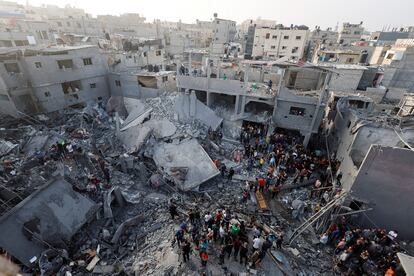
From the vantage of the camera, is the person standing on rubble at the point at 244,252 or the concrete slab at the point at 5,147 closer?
the person standing on rubble at the point at 244,252

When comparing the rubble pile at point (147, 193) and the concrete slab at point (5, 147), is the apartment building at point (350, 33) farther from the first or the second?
the concrete slab at point (5, 147)

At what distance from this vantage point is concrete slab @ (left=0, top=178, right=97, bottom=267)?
9.22m

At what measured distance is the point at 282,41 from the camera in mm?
43406

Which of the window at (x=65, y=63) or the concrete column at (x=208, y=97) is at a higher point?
the window at (x=65, y=63)

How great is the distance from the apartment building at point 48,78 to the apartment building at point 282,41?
30498 mm

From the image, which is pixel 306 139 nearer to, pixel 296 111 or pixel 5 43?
pixel 296 111

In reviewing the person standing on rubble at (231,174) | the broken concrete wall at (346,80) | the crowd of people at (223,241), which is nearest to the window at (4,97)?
the crowd of people at (223,241)

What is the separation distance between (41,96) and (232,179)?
2005 centimetres

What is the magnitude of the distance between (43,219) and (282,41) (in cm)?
4729

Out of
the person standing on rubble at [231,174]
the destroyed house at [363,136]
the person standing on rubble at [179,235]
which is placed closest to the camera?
the person standing on rubble at [179,235]

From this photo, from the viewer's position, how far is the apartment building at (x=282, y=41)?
4206cm

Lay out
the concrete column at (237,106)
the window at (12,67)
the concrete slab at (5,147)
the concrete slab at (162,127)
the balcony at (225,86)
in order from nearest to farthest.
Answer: the concrete slab at (5,147) < the concrete slab at (162,127) < the window at (12,67) < the balcony at (225,86) < the concrete column at (237,106)

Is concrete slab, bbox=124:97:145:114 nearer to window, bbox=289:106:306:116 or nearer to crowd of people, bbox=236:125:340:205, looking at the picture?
crowd of people, bbox=236:125:340:205

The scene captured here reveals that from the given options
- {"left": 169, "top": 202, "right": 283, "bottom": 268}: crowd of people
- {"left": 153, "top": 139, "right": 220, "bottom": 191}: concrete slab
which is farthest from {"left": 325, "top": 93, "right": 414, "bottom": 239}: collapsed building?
{"left": 153, "top": 139, "right": 220, "bottom": 191}: concrete slab
